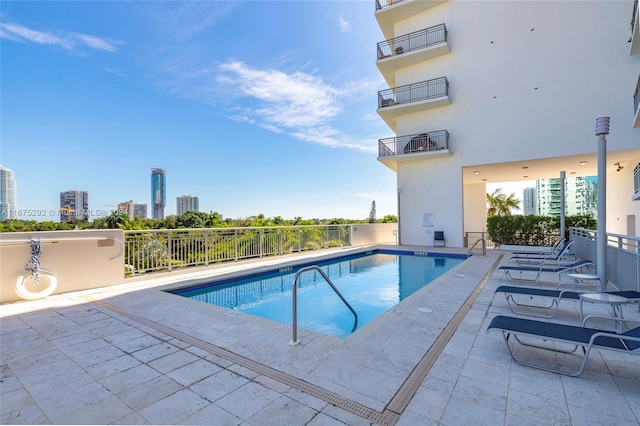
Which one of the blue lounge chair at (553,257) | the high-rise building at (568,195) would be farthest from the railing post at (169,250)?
the high-rise building at (568,195)

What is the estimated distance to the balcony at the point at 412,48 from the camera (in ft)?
43.7

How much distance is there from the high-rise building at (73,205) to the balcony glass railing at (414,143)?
1241cm

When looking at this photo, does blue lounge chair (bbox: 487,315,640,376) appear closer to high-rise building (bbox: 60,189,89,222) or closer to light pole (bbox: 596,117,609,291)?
light pole (bbox: 596,117,609,291)

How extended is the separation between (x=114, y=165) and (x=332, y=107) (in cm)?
2458

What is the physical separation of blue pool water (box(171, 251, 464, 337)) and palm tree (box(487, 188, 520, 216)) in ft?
61.7

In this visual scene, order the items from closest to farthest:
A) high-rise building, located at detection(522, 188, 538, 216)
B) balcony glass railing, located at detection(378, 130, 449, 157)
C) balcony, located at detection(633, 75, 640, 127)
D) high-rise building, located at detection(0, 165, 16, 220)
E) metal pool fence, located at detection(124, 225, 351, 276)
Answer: high-rise building, located at detection(0, 165, 16, 220) → metal pool fence, located at detection(124, 225, 351, 276) → balcony, located at detection(633, 75, 640, 127) → balcony glass railing, located at detection(378, 130, 449, 157) → high-rise building, located at detection(522, 188, 538, 216)

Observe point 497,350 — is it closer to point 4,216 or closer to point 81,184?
point 4,216

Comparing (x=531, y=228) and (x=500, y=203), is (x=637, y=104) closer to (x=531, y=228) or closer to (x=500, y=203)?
(x=531, y=228)

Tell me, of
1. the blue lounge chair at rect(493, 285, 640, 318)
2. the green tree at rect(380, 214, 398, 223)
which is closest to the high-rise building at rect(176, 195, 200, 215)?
the green tree at rect(380, 214, 398, 223)

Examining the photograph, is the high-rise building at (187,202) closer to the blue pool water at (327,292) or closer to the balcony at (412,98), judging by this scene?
the balcony at (412,98)

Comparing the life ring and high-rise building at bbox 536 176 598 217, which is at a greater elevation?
high-rise building at bbox 536 176 598 217

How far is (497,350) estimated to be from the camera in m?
3.17

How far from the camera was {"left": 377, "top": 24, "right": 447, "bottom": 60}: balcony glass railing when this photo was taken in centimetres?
1351

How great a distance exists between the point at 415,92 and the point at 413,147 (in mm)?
2893
